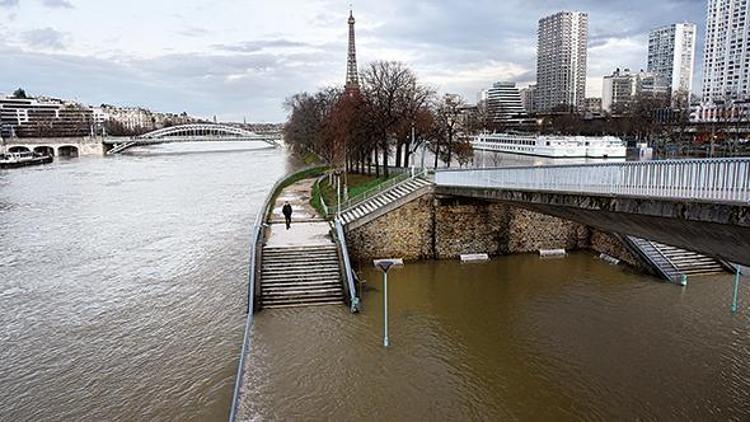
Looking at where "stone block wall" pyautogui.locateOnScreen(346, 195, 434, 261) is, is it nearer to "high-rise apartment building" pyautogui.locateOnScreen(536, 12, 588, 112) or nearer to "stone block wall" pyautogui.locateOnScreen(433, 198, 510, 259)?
"stone block wall" pyautogui.locateOnScreen(433, 198, 510, 259)

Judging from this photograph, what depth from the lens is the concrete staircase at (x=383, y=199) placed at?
22797mm

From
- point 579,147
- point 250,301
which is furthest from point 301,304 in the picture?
point 579,147

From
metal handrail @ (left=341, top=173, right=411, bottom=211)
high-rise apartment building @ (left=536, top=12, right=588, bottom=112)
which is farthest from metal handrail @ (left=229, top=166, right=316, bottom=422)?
high-rise apartment building @ (left=536, top=12, right=588, bottom=112)

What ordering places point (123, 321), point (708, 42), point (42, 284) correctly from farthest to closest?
1. point (708, 42)
2. point (42, 284)
3. point (123, 321)

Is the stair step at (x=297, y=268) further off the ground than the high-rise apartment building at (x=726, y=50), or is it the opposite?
the high-rise apartment building at (x=726, y=50)

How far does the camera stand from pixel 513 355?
1380 cm

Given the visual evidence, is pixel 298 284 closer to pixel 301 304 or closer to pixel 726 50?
pixel 301 304

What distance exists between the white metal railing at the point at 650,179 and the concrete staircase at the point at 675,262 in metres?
6.94

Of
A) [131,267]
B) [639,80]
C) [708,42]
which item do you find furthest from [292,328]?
[639,80]

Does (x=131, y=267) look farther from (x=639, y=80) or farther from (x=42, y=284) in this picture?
(x=639, y=80)

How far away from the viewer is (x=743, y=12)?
125 m

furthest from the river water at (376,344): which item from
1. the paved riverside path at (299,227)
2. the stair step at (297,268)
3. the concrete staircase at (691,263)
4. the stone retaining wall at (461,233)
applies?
the paved riverside path at (299,227)

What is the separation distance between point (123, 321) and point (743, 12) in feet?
508

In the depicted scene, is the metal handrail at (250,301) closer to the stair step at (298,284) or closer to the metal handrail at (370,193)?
the stair step at (298,284)
